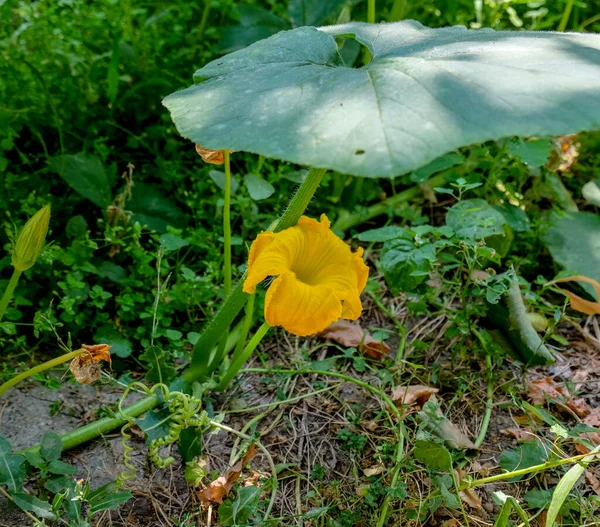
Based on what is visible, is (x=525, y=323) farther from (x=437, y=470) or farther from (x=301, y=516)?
(x=301, y=516)

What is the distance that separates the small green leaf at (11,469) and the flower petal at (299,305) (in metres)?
0.65

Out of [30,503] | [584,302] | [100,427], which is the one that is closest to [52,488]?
[30,503]

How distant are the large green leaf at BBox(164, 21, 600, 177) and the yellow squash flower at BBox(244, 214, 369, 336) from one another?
32cm

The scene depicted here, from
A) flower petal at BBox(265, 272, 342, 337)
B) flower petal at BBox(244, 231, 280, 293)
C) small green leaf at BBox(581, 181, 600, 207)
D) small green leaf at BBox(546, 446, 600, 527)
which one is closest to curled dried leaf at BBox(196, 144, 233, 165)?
flower petal at BBox(244, 231, 280, 293)

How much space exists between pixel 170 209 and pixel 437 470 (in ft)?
4.36

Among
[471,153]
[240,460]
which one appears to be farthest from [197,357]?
[471,153]

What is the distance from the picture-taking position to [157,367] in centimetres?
173

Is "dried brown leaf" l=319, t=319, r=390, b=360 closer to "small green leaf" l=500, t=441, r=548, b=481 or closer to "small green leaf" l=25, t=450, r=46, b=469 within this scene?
"small green leaf" l=500, t=441, r=548, b=481

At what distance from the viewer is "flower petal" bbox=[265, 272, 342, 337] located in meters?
1.53

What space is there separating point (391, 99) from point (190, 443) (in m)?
0.96

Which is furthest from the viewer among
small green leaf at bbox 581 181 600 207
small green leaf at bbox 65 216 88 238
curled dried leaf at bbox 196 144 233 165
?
small green leaf at bbox 581 181 600 207

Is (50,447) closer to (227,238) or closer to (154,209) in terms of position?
(227,238)

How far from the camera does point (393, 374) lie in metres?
2.06

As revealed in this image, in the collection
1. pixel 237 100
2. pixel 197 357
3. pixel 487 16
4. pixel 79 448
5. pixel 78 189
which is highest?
pixel 237 100
